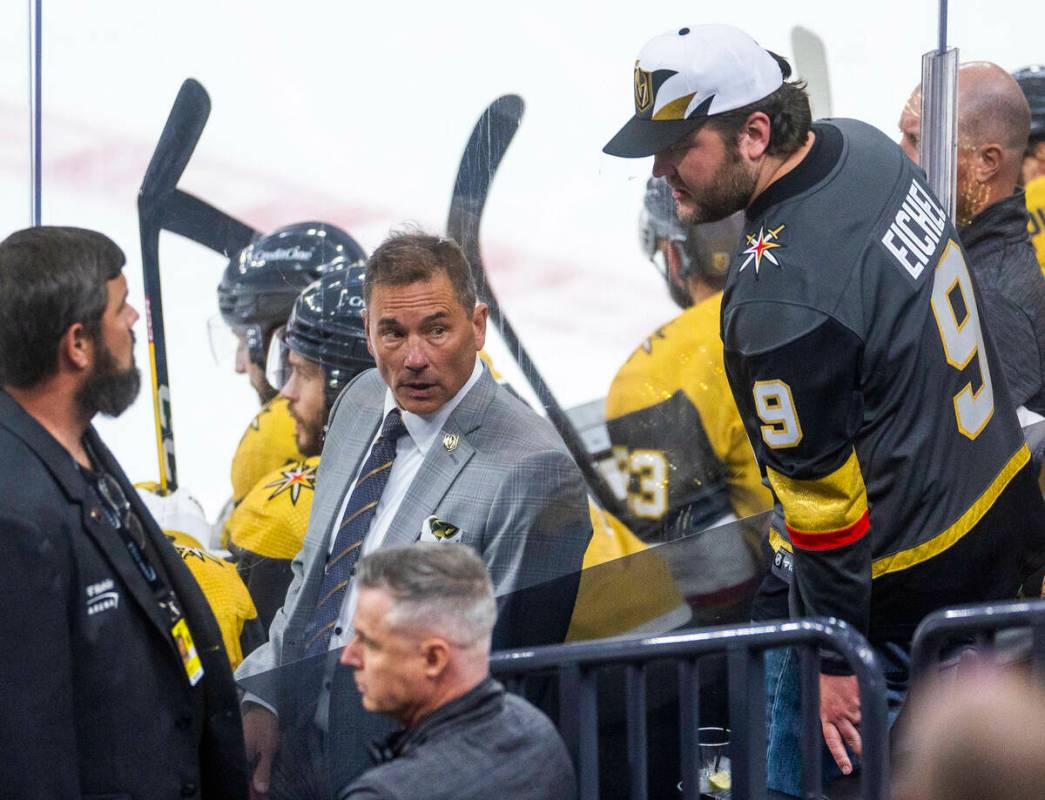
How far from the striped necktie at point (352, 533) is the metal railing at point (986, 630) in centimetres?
89

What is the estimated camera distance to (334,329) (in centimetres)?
323

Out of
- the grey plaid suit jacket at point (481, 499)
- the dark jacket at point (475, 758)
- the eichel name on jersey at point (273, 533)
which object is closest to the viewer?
the dark jacket at point (475, 758)

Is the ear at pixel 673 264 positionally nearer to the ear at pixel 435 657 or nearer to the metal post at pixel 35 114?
the metal post at pixel 35 114

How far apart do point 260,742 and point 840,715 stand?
35.5 inches

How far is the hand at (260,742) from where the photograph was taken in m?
2.52

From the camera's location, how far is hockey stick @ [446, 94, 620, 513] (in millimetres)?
3246

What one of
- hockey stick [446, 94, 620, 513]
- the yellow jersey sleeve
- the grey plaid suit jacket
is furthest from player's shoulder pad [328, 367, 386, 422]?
the yellow jersey sleeve

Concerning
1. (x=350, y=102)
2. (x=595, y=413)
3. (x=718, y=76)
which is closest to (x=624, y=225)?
(x=595, y=413)

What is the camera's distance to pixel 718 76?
238 cm

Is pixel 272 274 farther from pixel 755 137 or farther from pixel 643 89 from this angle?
pixel 755 137

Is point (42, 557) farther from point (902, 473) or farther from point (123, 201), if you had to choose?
point (123, 201)

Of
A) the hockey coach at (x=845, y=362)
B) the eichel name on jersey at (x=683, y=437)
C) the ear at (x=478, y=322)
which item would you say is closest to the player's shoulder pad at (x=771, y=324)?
the hockey coach at (x=845, y=362)

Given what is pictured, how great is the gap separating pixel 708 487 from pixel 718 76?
1018 millimetres

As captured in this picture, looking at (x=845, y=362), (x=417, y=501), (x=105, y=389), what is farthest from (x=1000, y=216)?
(x=105, y=389)
